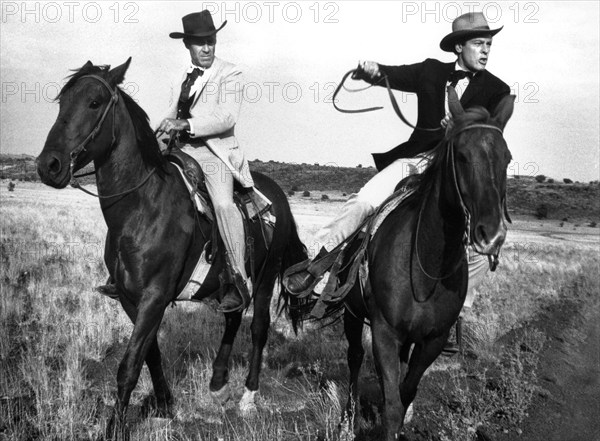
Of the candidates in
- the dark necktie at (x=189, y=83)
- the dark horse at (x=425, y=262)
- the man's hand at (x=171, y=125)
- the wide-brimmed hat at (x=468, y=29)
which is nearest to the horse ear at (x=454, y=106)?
the dark horse at (x=425, y=262)

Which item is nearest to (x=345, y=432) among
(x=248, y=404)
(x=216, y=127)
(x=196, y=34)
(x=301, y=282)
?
(x=301, y=282)

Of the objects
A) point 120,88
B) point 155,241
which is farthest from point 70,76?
point 155,241

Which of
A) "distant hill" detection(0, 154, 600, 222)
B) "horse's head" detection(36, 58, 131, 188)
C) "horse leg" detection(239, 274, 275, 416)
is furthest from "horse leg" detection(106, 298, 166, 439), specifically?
"distant hill" detection(0, 154, 600, 222)

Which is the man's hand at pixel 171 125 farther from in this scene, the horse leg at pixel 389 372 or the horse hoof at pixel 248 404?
the horse hoof at pixel 248 404

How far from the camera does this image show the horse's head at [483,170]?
12.2 ft

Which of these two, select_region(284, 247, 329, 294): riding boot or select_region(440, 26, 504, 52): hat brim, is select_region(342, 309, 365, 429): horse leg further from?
select_region(440, 26, 504, 52): hat brim

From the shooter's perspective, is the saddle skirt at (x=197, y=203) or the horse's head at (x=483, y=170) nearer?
the horse's head at (x=483, y=170)

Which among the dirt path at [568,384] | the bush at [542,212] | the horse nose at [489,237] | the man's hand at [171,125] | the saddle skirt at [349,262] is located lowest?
the bush at [542,212]

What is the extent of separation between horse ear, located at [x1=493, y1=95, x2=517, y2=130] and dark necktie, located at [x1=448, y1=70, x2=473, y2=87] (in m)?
1.42

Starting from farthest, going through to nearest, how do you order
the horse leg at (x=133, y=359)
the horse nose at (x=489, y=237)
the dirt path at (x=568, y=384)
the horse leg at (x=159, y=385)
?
the dirt path at (x=568, y=384) → the horse leg at (x=159, y=385) → the horse leg at (x=133, y=359) → the horse nose at (x=489, y=237)

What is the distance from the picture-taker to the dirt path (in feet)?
20.0

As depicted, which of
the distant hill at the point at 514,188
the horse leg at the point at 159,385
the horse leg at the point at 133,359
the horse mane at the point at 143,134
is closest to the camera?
the horse leg at the point at 133,359

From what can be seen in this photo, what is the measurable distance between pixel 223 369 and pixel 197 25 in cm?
362

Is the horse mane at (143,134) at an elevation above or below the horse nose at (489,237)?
above
